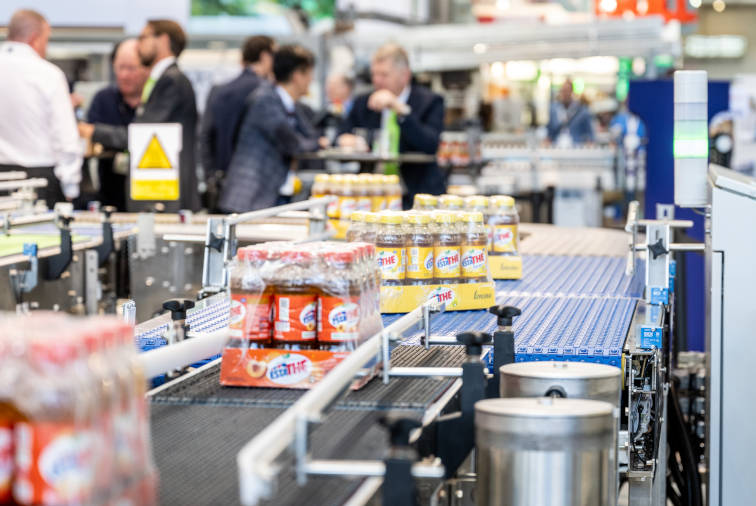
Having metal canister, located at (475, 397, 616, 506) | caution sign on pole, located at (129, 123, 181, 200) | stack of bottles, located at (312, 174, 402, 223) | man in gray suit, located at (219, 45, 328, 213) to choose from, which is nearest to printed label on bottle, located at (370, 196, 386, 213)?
stack of bottles, located at (312, 174, 402, 223)

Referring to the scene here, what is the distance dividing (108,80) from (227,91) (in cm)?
378

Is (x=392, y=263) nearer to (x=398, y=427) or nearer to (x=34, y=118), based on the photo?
(x=398, y=427)

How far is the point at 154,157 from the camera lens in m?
4.96

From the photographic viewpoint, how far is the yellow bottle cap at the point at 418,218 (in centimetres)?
298

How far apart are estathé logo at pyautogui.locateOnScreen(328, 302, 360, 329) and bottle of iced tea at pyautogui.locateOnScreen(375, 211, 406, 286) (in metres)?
0.84

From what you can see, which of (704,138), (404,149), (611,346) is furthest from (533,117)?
(611,346)

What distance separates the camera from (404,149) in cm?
677

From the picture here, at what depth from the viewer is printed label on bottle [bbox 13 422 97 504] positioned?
1.17m

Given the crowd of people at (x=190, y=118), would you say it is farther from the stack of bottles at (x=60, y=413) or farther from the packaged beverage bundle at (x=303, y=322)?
the stack of bottles at (x=60, y=413)

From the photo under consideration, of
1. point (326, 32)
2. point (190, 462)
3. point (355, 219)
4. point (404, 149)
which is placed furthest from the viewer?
point (326, 32)

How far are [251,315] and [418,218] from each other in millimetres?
946

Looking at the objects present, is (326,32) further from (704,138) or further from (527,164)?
(704,138)

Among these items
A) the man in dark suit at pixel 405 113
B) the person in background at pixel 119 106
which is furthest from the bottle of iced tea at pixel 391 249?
the person in background at pixel 119 106

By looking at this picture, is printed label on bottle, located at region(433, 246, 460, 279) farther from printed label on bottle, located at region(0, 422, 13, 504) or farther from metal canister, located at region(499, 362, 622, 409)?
printed label on bottle, located at region(0, 422, 13, 504)
